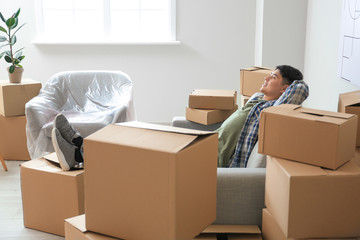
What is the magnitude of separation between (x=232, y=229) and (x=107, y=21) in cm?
359

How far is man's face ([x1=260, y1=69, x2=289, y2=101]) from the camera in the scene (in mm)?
2750

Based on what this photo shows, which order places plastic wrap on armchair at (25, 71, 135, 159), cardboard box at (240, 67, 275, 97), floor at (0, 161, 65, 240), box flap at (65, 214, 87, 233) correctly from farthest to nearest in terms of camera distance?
plastic wrap on armchair at (25, 71, 135, 159), cardboard box at (240, 67, 275, 97), floor at (0, 161, 65, 240), box flap at (65, 214, 87, 233)

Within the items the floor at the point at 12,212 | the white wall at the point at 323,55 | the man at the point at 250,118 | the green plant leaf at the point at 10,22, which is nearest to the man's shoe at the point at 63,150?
the floor at the point at 12,212

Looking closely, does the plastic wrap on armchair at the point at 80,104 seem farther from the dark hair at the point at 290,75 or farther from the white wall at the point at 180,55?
the dark hair at the point at 290,75

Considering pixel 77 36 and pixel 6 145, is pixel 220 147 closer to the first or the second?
pixel 6 145

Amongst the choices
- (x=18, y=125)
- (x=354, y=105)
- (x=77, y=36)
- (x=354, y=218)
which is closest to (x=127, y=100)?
(x=18, y=125)

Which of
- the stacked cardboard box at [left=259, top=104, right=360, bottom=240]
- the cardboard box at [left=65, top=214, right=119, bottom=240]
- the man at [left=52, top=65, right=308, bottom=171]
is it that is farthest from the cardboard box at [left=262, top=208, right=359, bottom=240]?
the cardboard box at [left=65, top=214, right=119, bottom=240]

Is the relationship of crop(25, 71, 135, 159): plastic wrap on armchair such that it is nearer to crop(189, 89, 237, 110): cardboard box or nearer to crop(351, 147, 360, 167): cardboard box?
crop(189, 89, 237, 110): cardboard box

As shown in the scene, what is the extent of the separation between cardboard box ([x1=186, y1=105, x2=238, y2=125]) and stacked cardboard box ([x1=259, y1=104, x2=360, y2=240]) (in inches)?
55.0

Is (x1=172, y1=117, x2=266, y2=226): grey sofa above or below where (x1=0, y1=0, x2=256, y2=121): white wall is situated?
below

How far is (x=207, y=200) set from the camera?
5.64 feet

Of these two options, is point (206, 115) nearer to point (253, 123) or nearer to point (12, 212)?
point (253, 123)

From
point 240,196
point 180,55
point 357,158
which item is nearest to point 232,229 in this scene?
point 240,196

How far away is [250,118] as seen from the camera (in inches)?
102
